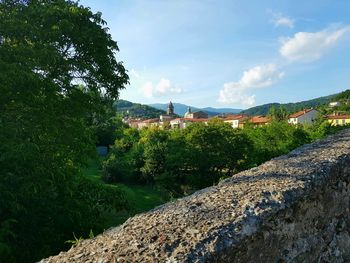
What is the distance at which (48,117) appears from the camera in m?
8.51

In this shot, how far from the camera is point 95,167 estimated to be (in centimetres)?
4094

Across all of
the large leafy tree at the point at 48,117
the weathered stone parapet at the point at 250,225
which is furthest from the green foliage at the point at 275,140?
the weathered stone parapet at the point at 250,225

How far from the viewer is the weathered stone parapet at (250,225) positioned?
296 cm

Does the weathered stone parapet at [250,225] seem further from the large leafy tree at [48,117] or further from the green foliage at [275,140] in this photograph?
the green foliage at [275,140]

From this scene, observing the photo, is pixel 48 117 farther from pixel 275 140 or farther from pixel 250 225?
pixel 275 140

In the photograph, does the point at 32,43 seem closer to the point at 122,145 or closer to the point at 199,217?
the point at 199,217

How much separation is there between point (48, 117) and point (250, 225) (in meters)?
6.28

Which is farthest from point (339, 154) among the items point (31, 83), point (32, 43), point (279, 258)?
point (32, 43)

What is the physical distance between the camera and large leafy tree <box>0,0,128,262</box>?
20.8ft

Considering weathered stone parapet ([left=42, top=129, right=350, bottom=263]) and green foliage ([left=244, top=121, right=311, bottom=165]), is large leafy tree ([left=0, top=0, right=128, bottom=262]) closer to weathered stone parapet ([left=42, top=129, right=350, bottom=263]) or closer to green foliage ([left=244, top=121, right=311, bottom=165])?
weathered stone parapet ([left=42, top=129, right=350, bottom=263])

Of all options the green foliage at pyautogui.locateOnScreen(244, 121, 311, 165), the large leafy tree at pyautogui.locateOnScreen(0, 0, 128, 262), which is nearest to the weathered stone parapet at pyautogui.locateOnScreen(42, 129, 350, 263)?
the large leafy tree at pyautogui.locateOnScreen(0, 0, 128, 262)

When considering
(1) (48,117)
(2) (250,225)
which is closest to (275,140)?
(1) (48,117)

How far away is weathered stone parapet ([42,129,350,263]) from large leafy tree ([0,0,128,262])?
2809 mm

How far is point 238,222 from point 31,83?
5769 millimetres
